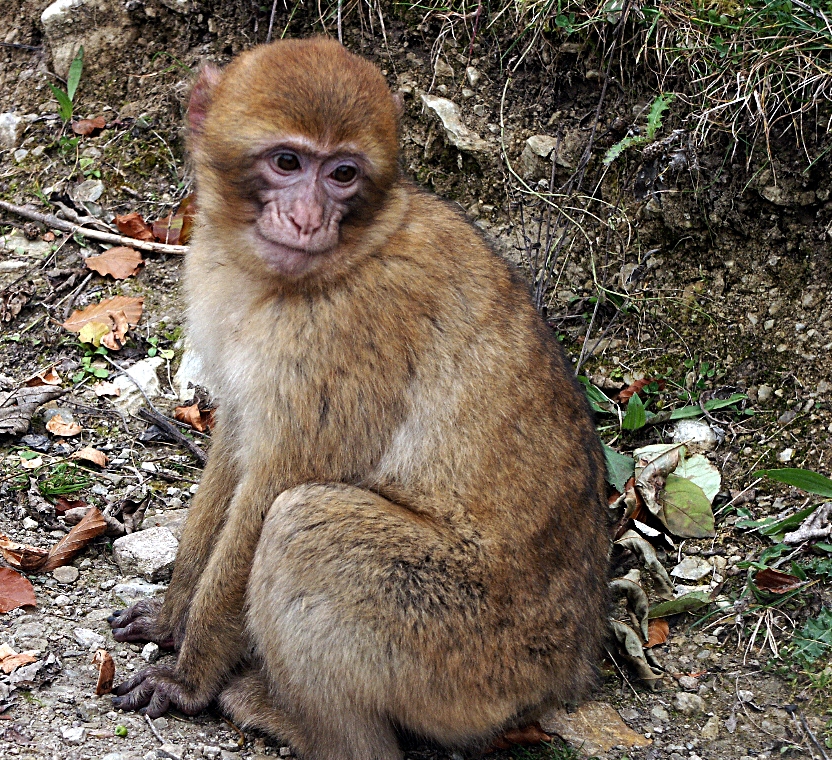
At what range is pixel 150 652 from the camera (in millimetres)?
4594

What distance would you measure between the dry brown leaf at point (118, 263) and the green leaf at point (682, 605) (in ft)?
12.6

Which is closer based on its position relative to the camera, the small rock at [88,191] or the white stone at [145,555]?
the white stone at [145,555]

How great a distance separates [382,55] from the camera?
21.6 feet

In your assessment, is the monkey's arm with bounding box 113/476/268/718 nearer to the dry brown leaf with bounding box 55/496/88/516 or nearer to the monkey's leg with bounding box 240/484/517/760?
the monkey's leg with bounding box 240/484/517/760

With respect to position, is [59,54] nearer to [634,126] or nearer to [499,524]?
[634,126]

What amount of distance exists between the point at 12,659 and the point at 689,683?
2.95 meters

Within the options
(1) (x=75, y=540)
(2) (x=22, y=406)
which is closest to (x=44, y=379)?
(2) (x=22, y=406)

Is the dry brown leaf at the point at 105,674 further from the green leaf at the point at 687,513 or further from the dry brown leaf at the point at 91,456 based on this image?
the green leaf at the point at 687,513

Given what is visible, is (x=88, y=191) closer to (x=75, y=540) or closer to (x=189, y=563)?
(x=75, y=540)

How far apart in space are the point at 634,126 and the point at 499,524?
2.92 m

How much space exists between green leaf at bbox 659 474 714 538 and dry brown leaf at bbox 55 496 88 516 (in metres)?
3.03

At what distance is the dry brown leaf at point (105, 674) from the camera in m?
4.20

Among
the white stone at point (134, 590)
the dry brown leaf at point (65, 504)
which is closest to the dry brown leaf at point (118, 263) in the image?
the dry brown leaf at point (65, 504)

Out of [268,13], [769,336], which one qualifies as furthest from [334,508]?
[268,13]
